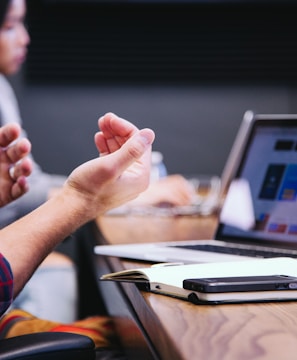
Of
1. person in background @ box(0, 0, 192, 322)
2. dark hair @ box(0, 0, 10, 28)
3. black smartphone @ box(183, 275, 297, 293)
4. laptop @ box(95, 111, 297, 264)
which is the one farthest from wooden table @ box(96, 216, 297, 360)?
dark hair @ box(0, 0, 10, 28)

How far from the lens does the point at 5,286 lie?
1.15m

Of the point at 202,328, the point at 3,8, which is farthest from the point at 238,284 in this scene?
the point at 3,8

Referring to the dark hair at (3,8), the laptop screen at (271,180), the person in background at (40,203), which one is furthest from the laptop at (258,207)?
the dark hair at (3,8)

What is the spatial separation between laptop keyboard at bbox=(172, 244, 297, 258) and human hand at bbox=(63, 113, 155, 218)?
10.8 inches

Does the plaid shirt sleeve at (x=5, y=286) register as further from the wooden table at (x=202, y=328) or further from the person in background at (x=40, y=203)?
the person in background at (x=40, y=203)

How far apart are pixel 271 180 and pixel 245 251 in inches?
9.5

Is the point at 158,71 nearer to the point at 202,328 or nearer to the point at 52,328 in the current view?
the point at 52,328

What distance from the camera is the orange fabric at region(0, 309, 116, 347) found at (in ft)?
4.80

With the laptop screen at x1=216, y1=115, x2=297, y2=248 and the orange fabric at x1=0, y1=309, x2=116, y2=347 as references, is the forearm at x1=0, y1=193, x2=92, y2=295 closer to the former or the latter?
the orange fabric at x1=0, y1=309, x2=116, y2=347

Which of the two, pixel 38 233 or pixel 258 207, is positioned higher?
pixel 258 207

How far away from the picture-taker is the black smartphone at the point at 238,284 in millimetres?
988

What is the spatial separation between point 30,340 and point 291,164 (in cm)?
85

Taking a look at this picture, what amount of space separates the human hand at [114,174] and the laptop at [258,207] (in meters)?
0.16

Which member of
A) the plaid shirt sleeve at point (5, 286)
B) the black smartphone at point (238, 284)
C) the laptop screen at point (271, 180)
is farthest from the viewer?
the laptop screen at point (271, 180)
